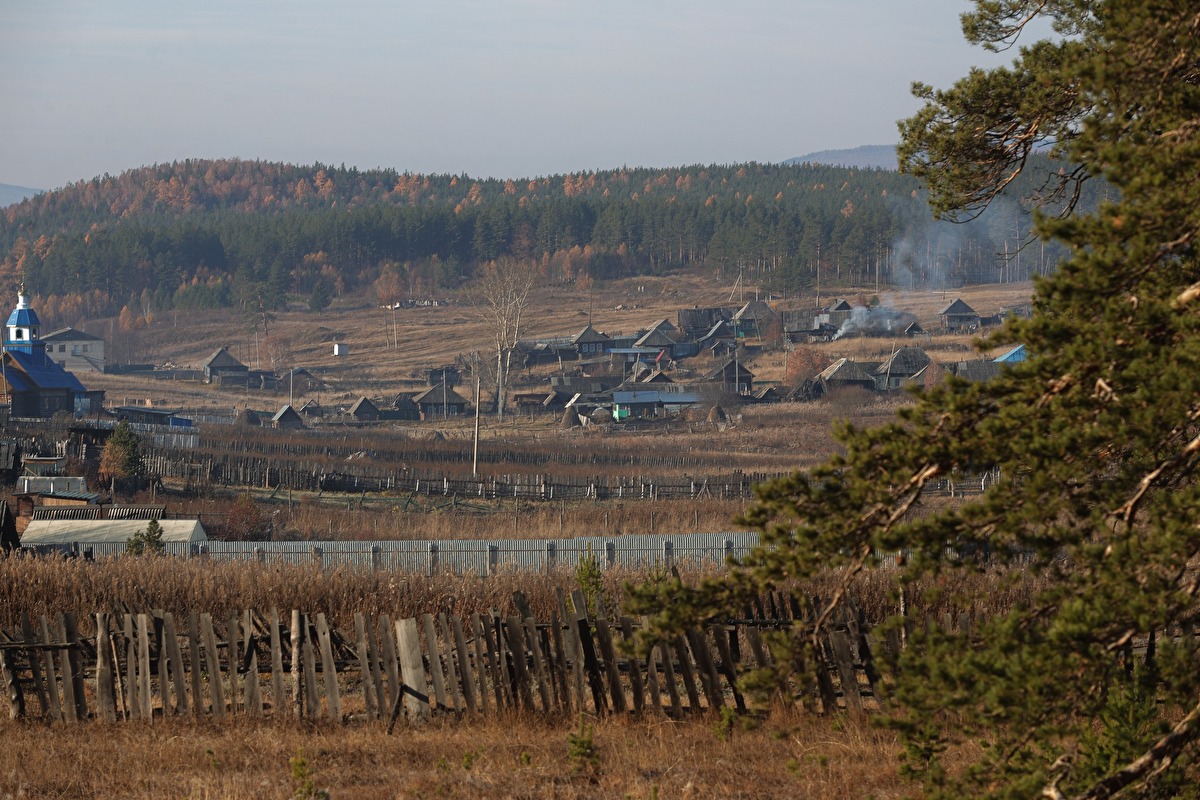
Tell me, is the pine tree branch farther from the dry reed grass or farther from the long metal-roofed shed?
the long metal-roofed shed

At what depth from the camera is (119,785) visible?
32.5ft

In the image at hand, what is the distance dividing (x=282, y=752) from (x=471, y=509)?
30184 millimetres

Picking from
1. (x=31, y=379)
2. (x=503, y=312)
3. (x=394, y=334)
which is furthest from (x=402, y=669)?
(x=394, y=334)

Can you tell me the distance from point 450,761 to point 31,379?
67597 mm

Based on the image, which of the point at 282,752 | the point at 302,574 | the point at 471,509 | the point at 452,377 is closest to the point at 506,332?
the point at 452,377

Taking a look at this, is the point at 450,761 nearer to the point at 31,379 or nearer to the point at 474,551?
the point at 474,551

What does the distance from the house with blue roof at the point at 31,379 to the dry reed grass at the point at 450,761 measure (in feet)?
200

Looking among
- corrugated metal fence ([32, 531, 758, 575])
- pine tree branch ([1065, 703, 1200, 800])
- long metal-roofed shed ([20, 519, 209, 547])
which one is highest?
Result: pine tree branch ([1065, 703, 1200, 800])

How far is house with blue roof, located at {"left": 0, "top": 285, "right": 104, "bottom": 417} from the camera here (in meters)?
70.0

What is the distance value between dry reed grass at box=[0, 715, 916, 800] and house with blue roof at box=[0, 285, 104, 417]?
61.0 meters

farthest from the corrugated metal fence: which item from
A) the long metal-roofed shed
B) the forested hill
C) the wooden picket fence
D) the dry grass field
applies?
the forested hill

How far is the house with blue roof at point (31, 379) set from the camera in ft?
230

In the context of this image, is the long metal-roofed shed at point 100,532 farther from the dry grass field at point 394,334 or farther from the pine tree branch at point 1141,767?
the dry grass field at point 394,334

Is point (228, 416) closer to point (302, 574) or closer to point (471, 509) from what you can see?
point (471, 509)
